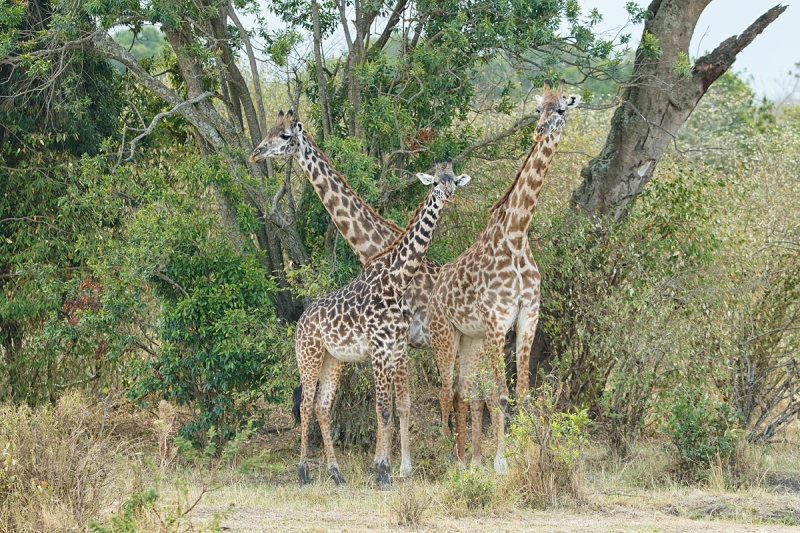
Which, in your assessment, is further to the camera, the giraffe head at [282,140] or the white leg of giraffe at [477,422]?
the giraffe head at [282,140]

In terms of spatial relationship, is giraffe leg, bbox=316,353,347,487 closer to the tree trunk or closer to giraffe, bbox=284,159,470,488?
giraffe, bbox=284,159,470,488

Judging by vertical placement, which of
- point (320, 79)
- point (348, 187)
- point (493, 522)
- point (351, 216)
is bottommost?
point (493, 522)

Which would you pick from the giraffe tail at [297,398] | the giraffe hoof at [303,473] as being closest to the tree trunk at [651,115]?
the giraffe tail at [297,398]

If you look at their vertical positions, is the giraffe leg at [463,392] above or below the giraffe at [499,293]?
below

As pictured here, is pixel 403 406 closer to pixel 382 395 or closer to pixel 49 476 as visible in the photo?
pixel 382 395

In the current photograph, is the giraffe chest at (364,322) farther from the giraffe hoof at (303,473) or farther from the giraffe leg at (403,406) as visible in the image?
the giraffe hoof at (303,473)

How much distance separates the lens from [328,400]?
973cm

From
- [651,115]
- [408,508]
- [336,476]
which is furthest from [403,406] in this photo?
[651,115]

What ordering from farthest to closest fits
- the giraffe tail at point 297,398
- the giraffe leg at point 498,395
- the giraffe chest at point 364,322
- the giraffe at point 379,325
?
→ the giraffe tail at point 297,398
the giraffe chest at point 364,322
the giraffe at point 379,325
the giraffe leg at point 498,395

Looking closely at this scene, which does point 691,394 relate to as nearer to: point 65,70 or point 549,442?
point 549,442

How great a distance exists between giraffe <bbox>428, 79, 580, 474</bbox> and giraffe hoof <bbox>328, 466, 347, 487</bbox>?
1107 mm

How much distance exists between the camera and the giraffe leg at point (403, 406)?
941 cm

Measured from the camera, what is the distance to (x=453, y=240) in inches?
484

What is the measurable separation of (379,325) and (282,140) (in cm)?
215
